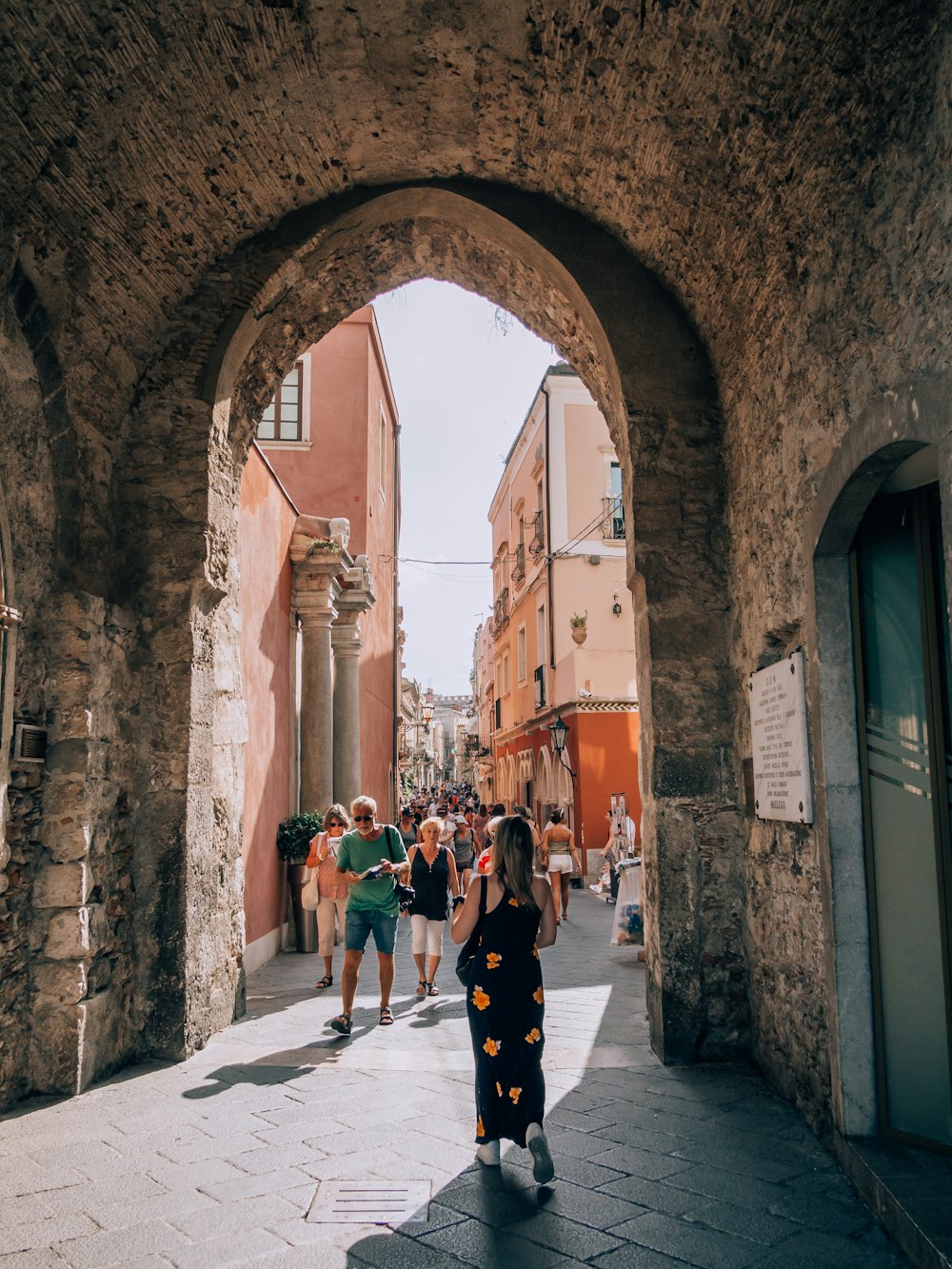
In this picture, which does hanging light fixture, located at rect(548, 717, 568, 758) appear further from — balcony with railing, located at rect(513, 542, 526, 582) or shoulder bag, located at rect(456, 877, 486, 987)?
shoulder bag, located at rect(456, 877, 486, 987)

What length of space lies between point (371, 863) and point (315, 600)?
15.5 feet

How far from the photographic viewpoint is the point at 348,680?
12.7m

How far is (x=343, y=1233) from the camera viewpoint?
3.03 m

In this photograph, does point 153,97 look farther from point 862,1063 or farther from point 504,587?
point 504,587

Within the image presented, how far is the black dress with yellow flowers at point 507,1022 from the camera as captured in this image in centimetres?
355

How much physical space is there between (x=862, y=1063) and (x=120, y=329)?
4.68m

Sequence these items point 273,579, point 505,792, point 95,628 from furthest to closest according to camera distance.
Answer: point 505,792 < point 273,579 < point 95,628

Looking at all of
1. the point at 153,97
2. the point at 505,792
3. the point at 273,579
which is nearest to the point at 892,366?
the point at 153,97

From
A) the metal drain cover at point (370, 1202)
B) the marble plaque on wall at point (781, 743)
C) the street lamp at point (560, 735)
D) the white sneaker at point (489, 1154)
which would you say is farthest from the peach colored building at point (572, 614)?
the metal drain cover at point (370, 1202)

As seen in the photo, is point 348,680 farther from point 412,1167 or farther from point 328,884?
point 412,1167

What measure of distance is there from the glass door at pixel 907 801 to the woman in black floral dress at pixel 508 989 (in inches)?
46.3

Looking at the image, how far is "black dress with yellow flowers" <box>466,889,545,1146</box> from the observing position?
355 centimetres

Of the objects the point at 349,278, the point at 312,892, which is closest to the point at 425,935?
the point at 312,892

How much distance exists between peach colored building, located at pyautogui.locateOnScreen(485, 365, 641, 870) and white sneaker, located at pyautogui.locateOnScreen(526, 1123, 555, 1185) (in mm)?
13123
